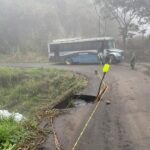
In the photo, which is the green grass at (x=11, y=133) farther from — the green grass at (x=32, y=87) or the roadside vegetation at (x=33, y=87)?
the green grass at (x=32, y=87)

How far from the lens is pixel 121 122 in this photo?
13.5 meters

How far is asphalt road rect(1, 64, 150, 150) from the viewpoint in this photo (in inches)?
434

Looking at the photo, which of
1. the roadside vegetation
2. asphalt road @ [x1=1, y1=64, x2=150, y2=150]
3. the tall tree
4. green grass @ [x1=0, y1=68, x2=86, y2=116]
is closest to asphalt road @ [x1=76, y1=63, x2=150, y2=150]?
asphalt road @ [x1=1, y1=64, x2=150, y2=150]

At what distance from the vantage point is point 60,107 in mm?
17391

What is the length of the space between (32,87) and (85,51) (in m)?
12.9

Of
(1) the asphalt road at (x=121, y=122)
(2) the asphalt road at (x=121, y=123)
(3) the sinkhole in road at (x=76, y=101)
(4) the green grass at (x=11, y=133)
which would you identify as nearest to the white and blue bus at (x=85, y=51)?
(1) the asphalt road at (x=121, y=122)

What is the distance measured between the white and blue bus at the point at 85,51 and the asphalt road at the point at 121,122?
16485mm

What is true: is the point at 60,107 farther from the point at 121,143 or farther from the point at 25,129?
the point at 121,143

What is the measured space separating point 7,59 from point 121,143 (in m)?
40.9

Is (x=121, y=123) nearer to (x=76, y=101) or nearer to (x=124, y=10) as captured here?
(x=76, y=101)

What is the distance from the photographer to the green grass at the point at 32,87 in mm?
25109

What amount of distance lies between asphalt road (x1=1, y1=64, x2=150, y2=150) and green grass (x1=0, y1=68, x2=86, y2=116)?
3.80 m

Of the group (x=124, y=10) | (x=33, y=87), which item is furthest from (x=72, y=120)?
(x=124, y=10)

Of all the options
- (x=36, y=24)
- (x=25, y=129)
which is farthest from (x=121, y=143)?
(x=36, y=24)
